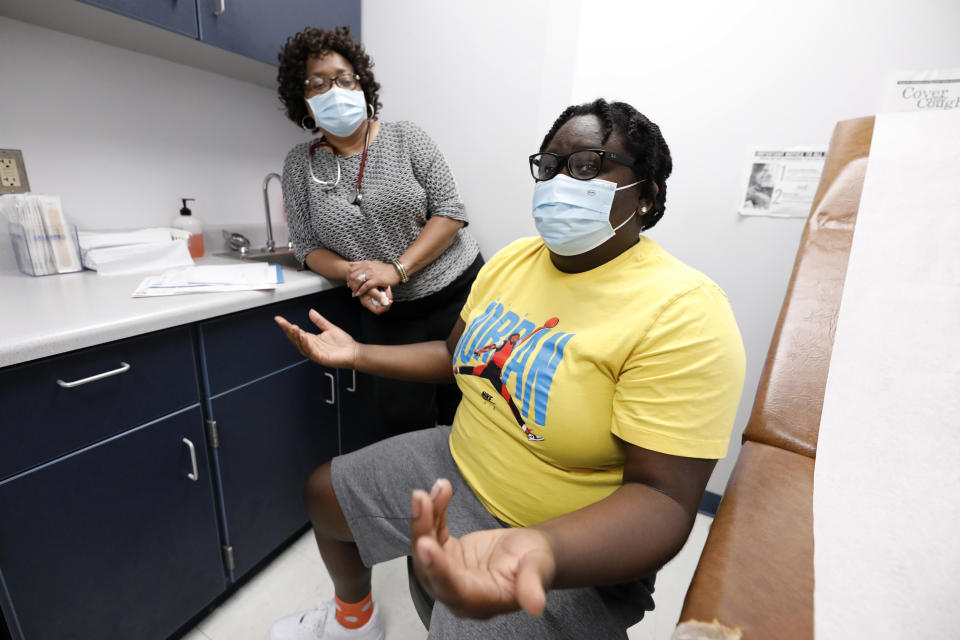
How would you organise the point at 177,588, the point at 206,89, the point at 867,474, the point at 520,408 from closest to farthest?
the point at 867,474 → the point at 520,408 → the point at 177,588 → the point at 206,89

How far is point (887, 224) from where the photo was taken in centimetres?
75

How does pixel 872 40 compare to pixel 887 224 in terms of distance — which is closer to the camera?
pixel 887 224

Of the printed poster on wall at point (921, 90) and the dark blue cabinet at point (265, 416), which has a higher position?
the printed poster on wall at point (921, 90)

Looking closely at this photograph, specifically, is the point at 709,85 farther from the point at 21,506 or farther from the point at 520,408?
the point at 21,506

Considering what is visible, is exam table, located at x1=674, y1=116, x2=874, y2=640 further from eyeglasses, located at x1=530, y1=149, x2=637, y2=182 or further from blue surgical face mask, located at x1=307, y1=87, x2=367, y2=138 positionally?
blue surgical face mask, located at x1=307, y1=87, x2=367, y2=138

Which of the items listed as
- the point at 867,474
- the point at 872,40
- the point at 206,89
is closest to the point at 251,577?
the point at 867,474

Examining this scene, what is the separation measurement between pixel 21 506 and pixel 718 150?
6.17ft

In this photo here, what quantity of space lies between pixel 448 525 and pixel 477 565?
0.33m

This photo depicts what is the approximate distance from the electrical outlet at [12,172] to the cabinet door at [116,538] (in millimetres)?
836

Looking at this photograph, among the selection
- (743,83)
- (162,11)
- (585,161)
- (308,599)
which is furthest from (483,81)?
(308,599)

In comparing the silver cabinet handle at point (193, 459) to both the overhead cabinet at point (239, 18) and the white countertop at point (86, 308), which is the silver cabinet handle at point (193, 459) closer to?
the white countertop at point (86, 308)

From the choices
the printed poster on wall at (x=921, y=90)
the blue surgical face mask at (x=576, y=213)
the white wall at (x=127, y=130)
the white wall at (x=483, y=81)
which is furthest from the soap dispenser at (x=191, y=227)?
the printed poster on wall at (x=921, y=90)

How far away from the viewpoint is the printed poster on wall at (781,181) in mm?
1259

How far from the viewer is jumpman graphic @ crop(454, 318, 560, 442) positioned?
2.41ft
